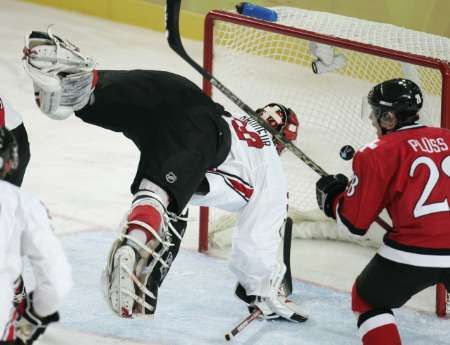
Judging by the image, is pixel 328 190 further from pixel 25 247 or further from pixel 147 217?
pixel 25 247

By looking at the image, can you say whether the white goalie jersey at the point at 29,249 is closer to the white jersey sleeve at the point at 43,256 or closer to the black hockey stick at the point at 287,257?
the white jersey sleeve at the point at 43,256

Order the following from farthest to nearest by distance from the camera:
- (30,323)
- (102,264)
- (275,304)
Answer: (102,264), (275,304), (30,323)

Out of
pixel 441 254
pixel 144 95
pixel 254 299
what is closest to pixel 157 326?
pixel 254 299

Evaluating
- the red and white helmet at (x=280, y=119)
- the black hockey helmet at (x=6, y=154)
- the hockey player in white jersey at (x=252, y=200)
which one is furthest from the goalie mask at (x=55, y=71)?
the red and white helmet at (x=280, y=119)

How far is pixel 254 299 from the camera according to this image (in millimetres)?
3994

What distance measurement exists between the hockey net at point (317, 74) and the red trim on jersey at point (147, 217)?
106 centimetres

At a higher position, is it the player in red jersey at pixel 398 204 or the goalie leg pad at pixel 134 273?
the player in red jersey at pixel 398 204

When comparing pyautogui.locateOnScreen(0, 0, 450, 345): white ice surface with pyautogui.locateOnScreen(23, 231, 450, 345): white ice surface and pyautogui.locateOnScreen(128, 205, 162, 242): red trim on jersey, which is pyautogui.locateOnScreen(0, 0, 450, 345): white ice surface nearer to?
pyautogui.locateOnScreen(23, 231, 450, 345): white ice surface

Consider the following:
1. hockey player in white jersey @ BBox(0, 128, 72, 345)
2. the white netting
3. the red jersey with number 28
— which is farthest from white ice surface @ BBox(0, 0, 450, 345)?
hockey player in white jersey @ BBox(0, 128, 72, 345)

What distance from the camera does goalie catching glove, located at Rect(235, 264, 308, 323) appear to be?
4004 mm

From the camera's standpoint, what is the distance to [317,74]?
4645 mm

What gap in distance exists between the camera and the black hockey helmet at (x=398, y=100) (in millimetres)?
3330

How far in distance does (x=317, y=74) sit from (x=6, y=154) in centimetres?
224

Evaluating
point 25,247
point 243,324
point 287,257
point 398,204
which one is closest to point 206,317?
point 243,324
